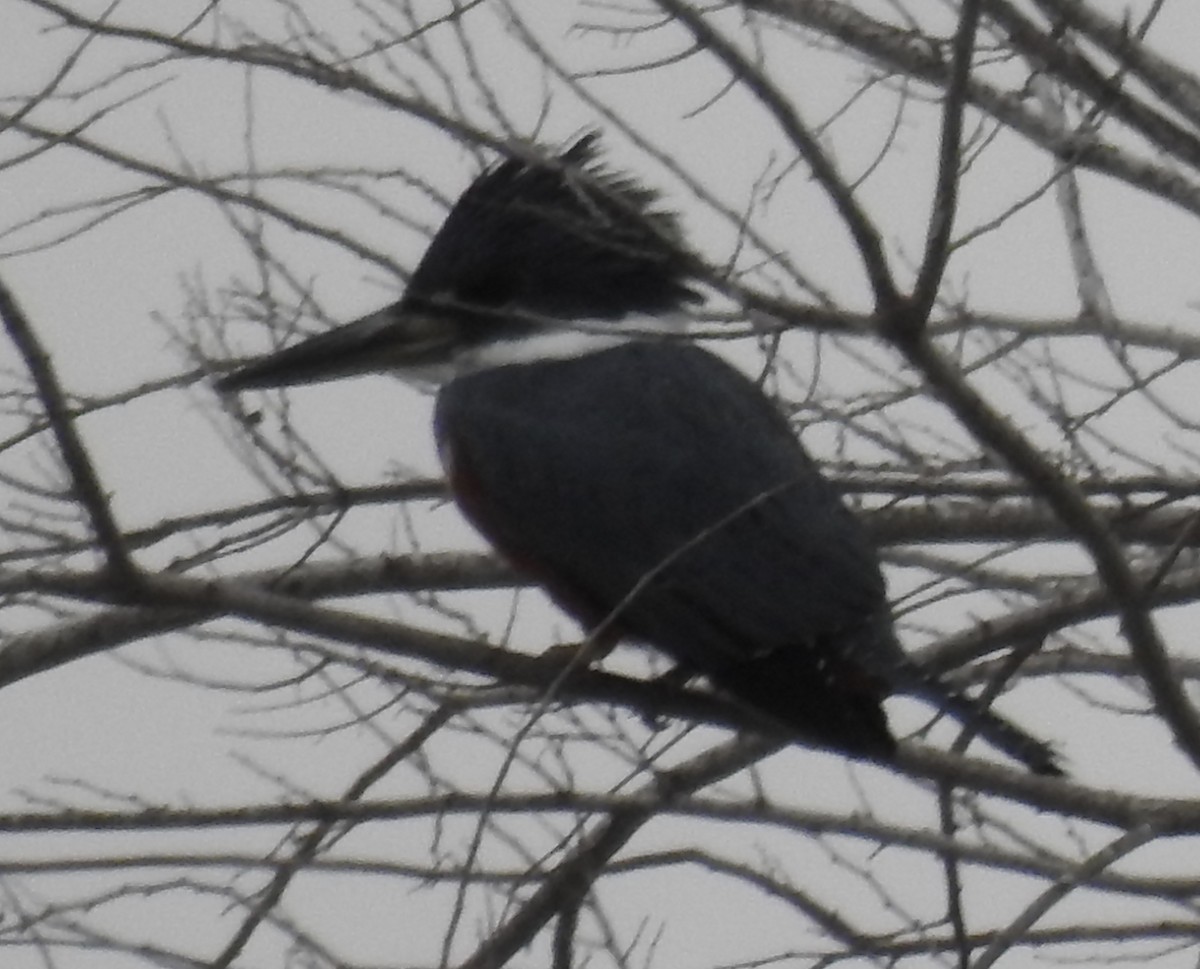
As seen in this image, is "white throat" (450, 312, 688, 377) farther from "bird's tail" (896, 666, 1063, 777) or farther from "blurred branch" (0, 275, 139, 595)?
"blurred branch" (0, 275, 139, 595)

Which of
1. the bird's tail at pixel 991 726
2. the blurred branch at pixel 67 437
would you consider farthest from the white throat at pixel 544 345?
the blurred branch at pixel 67 437

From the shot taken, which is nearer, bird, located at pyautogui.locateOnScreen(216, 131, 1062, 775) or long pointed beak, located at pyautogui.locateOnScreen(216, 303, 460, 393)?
bird, located at pyautogui.locateOnScreen(216, 131, 1062, 775)

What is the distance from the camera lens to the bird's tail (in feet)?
8.66

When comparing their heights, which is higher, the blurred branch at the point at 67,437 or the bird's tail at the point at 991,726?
the blurred branch at the point at 67,437

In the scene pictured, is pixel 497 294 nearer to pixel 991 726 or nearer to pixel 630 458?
pixel 630 458

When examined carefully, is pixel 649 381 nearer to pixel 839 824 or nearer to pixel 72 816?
pixel 839 824

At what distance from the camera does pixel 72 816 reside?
2523 mm

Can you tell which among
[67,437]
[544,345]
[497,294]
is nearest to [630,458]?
[544,345]

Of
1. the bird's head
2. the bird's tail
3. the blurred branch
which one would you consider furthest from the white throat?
the blurred branch

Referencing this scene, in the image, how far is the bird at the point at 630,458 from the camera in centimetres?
268

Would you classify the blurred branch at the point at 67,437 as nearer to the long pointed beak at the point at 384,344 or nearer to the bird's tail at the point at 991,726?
the bird's tail at the point at 991,726

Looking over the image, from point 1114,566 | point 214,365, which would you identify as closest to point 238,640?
point 214,365

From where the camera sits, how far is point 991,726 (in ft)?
8.69

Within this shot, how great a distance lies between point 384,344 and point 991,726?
1255mm
